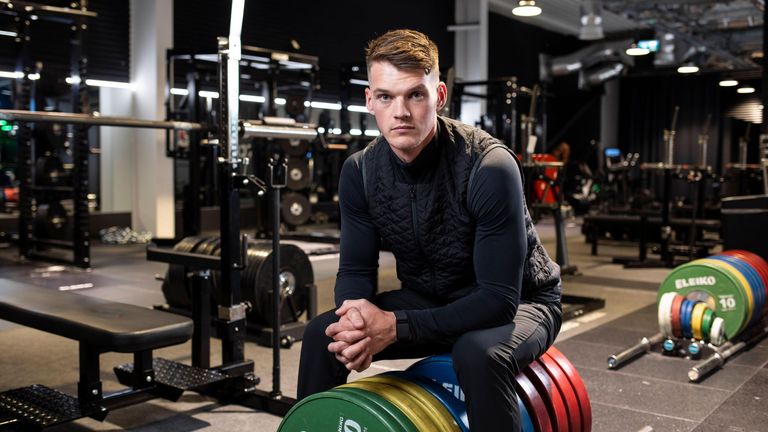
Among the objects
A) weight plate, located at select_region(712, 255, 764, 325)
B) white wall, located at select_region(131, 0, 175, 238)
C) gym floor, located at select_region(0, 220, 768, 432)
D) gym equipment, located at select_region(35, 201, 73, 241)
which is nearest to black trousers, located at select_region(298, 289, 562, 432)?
gym floor, located at select_region(0, 220, 768, 432)

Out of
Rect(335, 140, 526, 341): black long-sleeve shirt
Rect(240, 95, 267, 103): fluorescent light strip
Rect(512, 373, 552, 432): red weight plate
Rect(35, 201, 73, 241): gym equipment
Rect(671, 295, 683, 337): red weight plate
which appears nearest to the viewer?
Rect(335, 140, 526, 341): black long-sleeve shirt

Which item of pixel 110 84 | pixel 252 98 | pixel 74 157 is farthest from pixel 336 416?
pixel 252 98

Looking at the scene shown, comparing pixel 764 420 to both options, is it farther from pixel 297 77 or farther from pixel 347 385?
pixel 297 77

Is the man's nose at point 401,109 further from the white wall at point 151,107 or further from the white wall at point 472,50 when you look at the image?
the white wall at point 472,50

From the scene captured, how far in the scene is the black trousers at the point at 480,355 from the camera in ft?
4.95

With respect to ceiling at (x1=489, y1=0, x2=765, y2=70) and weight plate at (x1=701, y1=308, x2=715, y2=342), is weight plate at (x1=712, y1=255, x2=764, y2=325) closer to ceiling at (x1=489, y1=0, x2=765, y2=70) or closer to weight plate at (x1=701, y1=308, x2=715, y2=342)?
weight plate at (x1=701, y1=308, x2=715, y2=342)

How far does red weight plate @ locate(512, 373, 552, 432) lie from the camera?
5.60ft

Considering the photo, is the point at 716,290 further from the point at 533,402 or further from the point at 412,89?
the point at 412,89

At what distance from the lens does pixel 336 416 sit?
1.56m

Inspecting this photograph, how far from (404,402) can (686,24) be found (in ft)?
41.7

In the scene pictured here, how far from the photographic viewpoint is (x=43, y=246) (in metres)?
7.51

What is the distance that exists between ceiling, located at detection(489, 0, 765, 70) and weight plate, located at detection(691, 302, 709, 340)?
6.95 metres

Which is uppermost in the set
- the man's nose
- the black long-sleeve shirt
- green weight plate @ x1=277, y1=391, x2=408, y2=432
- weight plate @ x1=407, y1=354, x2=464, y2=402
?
the man's nose

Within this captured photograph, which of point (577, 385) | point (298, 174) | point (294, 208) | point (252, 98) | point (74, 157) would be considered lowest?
point (577, 385)
